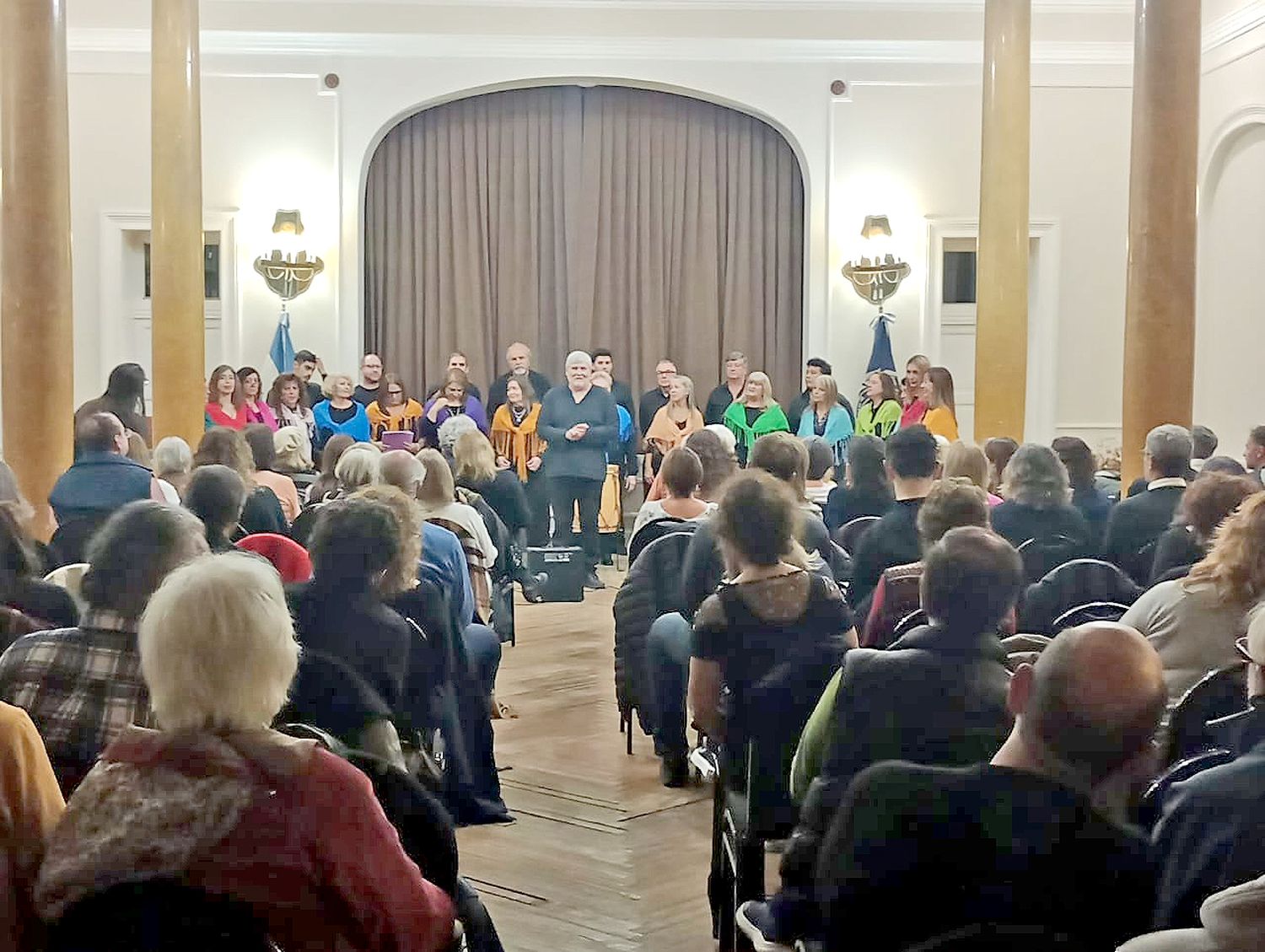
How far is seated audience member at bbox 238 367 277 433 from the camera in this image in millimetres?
9219

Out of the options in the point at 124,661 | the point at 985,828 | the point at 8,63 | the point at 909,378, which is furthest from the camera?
the point at 909,378

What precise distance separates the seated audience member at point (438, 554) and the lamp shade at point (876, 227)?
7.18 m

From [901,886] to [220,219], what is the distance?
1038 cm

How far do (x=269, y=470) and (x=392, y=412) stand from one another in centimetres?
459

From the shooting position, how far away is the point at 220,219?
11406 mm

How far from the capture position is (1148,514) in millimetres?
4949

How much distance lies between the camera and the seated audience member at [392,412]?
10562mm

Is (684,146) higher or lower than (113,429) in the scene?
higher

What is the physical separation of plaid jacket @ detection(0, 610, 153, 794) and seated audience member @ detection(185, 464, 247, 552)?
146 cm

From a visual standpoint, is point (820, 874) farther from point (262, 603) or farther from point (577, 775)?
point (577, 775)

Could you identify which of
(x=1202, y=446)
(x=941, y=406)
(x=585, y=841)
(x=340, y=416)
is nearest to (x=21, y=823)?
(x=585, y=841)

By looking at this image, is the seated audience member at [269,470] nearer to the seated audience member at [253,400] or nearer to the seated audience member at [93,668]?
the seated audience member at [93,668]

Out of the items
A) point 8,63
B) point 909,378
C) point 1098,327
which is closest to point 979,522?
point 8,63

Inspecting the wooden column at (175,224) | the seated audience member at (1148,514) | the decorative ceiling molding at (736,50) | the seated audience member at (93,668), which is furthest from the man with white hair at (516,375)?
the seated audience member at (93,668)
